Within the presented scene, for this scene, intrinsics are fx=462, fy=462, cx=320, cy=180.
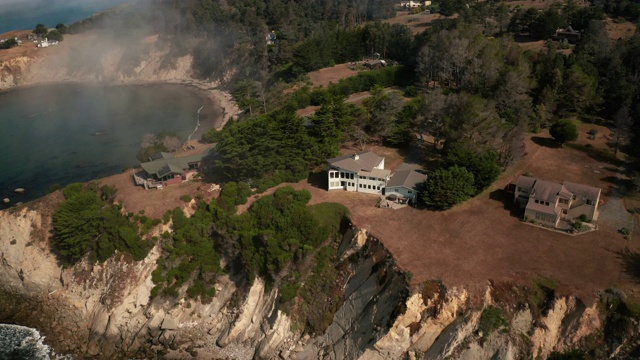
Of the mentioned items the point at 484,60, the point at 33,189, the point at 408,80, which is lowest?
the point at 33,189

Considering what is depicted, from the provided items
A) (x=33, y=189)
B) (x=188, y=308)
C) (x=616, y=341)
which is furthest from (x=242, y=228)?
(x=33, y=189)

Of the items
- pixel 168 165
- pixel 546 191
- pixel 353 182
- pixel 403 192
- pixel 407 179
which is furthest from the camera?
pixel 168 165

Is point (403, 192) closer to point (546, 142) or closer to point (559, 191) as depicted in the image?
point (559, 191)

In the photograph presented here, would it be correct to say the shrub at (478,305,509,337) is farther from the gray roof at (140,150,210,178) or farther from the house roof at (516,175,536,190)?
the gray roof at (140,150,210,178)

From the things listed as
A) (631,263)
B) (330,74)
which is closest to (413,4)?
(330,74)

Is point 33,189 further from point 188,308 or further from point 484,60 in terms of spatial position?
point 484,60

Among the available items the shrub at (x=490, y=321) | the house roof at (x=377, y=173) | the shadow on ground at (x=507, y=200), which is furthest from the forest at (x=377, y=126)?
the shrub at (x=490, y=321)
